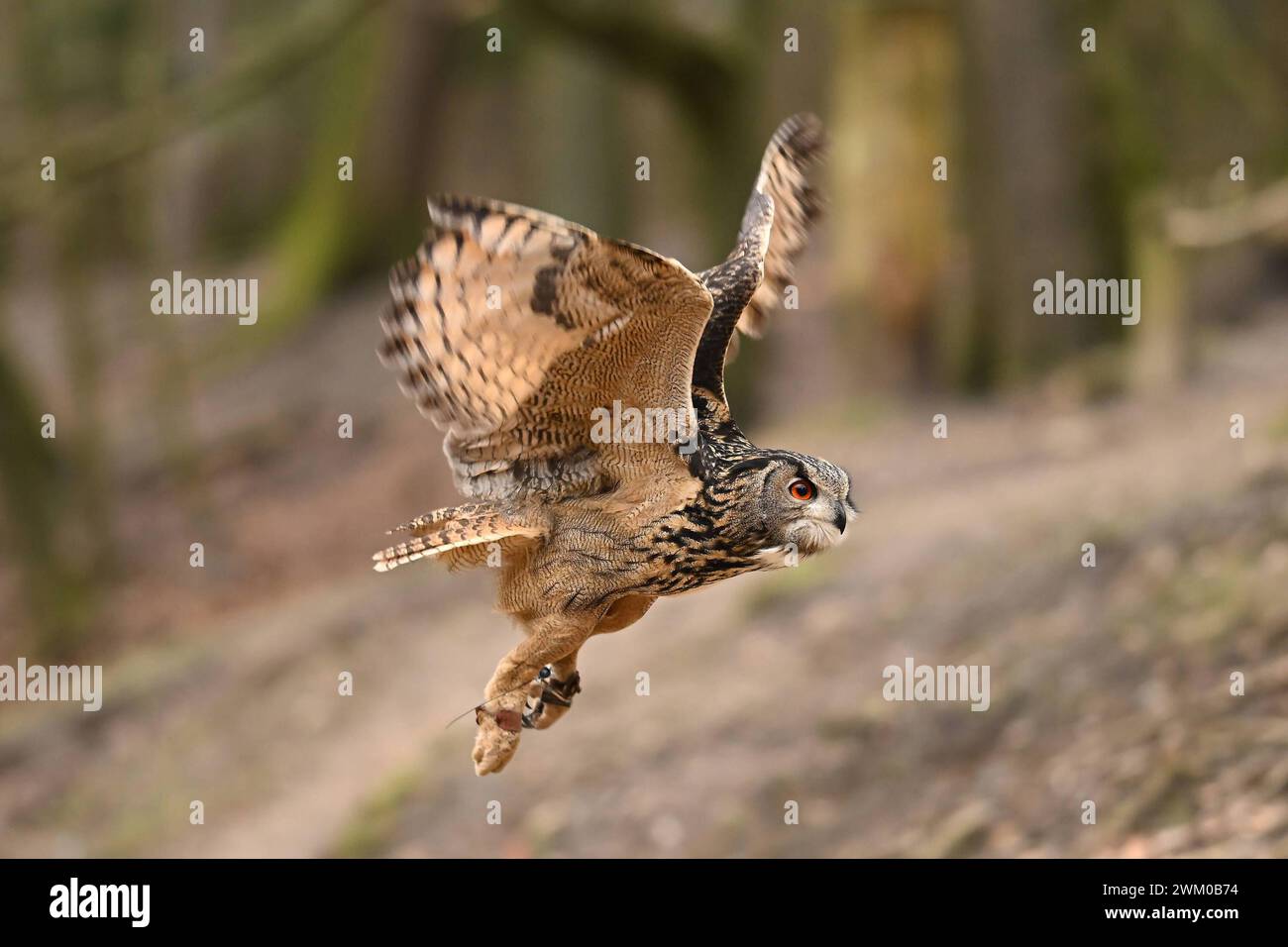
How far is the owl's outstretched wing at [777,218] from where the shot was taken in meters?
4.59

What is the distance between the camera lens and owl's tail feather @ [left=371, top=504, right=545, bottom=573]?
13.6 feet

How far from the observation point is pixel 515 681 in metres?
4.07

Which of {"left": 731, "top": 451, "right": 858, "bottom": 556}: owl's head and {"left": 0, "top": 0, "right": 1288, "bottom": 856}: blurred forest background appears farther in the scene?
{"left": 0, "top": 0, "right": 1288, "bottom": 856}: blurred forest background

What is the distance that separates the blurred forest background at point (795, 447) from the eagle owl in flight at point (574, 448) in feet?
15.8

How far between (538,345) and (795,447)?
987 centimetres

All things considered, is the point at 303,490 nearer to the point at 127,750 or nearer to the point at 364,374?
the point at 364,374

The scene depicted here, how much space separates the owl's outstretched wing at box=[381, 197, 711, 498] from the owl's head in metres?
0.22

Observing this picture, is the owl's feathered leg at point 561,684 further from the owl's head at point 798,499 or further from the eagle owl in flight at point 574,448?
the owl's head at point 798,499

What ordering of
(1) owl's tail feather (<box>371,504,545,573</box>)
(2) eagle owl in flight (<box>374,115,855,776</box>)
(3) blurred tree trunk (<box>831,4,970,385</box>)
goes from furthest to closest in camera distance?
(3) blurred tree trunk (<box>831,4,970,385</box>)
(1) owl's tail feather (<box>371,504,545,573</box>)
(2) eagle owl in flight (<box>374,115,855,776</box>)
